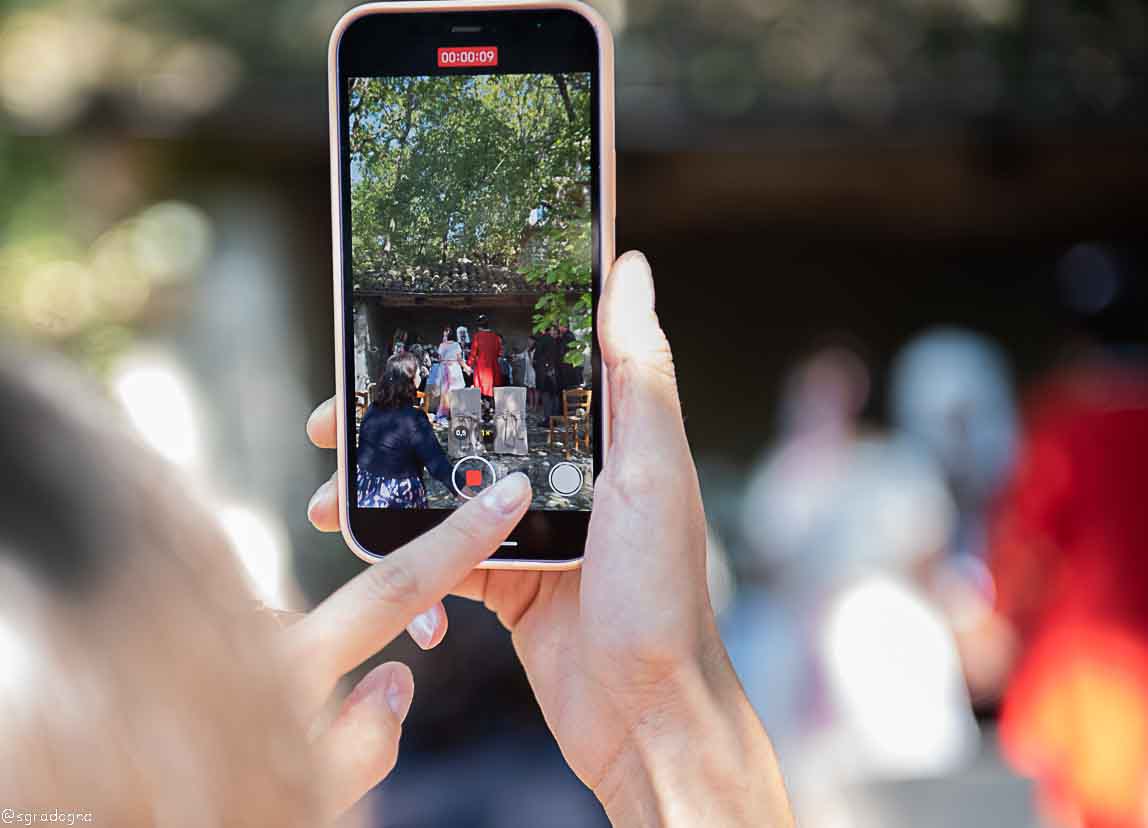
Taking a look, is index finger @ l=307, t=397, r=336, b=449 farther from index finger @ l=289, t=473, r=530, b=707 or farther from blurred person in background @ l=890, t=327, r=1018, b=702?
blurred person in background @ l=890, t=327, r=1018, b=702

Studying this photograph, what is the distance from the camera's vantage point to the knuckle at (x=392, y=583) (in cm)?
65

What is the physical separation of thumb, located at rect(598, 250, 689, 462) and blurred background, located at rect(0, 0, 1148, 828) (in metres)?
1.49

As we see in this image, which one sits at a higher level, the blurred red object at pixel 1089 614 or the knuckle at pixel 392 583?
the knuckle at pixel 392 583

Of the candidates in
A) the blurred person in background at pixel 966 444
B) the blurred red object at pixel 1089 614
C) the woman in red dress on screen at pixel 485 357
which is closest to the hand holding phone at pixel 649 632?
the woman in red dress on screen at pixel 485 357

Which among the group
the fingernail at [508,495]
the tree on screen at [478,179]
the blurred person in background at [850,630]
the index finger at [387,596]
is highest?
the tree on screen at [478,179]

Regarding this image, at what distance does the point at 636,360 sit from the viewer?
91cm

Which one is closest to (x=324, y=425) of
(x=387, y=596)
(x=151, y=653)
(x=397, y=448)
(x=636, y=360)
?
(x=397, y=448)

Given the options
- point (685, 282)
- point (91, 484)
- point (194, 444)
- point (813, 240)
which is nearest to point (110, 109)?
point (194, 444)

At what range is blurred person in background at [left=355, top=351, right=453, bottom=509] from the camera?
3.25ft

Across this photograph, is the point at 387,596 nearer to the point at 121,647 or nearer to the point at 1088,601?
the point at 121,647

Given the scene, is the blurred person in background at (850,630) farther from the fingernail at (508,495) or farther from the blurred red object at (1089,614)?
the fingernail at (508,495)

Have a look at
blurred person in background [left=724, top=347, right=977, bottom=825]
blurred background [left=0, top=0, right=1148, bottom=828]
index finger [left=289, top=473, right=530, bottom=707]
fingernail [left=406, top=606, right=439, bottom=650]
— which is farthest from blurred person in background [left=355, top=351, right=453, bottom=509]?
blurred person in background [left=724, top=347, right=977, bottom=825]

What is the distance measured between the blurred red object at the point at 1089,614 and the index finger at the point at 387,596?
1.46 metres

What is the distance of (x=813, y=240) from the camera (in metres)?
3.35
